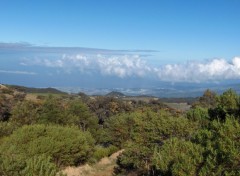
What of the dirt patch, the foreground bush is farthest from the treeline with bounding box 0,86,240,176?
the dirt patch

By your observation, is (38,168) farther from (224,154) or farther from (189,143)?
(224,154)

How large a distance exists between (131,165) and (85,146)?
530 cm

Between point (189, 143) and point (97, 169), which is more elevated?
point (189, 143)

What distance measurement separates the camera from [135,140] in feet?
133

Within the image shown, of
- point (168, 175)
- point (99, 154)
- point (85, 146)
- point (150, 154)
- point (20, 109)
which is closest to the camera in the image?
point (168, 175)

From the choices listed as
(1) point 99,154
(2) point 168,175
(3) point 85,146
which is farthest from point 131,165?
(2) point 168,175

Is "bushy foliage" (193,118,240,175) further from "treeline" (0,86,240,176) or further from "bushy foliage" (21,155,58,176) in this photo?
"bushy foliage" (21,155,58,176)

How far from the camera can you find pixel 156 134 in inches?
1533

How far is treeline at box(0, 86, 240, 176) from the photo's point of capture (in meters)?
18.2

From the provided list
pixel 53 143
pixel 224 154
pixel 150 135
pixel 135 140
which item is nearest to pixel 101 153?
pixel 135 140

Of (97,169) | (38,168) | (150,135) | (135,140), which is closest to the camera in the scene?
(38,168)

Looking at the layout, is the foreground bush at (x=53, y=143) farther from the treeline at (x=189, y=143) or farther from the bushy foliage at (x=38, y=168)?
the bushy foliage at (x=38, y=168)

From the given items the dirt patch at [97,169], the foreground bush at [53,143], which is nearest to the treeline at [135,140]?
the foreground bush at [53,143]

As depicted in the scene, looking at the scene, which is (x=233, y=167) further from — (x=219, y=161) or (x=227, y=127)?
(x=227, y=127)
